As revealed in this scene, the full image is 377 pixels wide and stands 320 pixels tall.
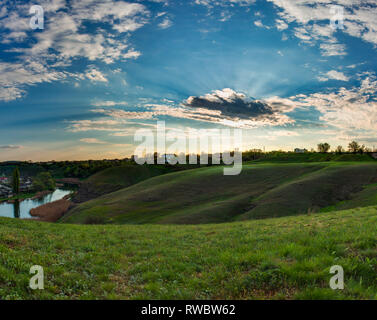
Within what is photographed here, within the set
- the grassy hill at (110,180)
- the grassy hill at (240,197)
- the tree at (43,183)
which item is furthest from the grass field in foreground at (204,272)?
the tree at (43,183)

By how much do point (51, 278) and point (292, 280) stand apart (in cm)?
785

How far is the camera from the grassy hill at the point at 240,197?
148ft

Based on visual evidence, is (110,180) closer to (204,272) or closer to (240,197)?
(240,197)

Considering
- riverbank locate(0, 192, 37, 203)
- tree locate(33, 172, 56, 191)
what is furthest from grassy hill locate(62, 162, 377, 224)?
tree locate(33, 172, 56, 191)

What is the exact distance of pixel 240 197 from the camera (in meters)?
56.4

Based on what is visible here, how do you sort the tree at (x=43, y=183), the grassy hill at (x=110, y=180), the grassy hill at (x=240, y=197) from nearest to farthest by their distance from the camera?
the grassy hill at (x=240, y=197), the grassy hill at (x=110, y=180), the tree at (x=43, y=183)

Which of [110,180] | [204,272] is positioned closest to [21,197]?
[110,180]

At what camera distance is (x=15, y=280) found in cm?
749

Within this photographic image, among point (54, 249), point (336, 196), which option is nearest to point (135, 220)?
point (54, 249)

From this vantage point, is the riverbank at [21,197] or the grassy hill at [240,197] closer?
the grassy hill at [240,197]

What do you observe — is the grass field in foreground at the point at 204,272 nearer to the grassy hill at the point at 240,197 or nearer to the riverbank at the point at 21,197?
the grassy hill at the point at 240,197

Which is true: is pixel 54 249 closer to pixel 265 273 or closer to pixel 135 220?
pixel 265 273

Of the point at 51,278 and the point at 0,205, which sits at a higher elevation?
the point at 51,278

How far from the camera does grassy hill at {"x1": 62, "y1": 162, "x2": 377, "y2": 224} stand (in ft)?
148
